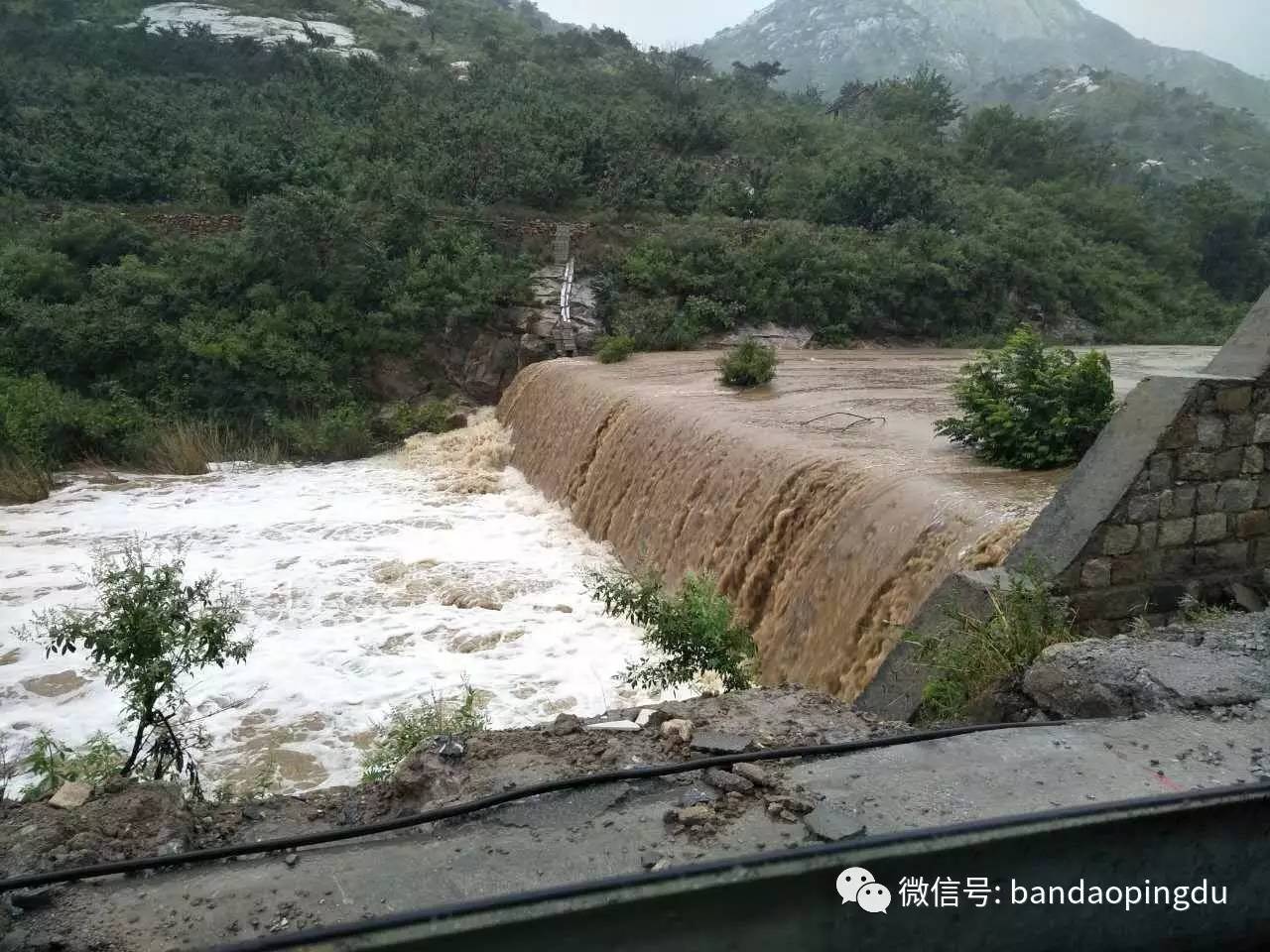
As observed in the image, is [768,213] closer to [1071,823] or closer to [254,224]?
[254,224]

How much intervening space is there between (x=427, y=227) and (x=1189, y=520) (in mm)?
15954

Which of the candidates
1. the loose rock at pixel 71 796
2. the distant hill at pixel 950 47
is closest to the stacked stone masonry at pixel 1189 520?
the loose rock at pixel 71 796

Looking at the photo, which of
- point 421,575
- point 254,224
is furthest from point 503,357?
point 421,575

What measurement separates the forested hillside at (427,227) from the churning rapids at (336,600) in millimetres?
2546

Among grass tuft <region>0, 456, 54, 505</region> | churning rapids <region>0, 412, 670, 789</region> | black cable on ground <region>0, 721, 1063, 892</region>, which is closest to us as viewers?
black cable on ground <region>0, 721, 1063, 892</region>

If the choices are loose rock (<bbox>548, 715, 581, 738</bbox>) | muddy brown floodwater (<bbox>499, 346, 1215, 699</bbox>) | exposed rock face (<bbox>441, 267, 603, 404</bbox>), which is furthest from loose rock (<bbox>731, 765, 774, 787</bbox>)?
exposed rock face (<bbox>441, 267, 603, 404</bbox>)

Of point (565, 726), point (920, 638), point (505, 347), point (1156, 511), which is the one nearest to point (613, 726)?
point (565, 726)

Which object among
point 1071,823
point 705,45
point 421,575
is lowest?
point 421,575

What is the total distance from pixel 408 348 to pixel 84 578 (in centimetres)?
833

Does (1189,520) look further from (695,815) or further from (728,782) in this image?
(695,815)

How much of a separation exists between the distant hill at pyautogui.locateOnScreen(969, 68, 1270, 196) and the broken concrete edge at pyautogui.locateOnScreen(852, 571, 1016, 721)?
4632 cm

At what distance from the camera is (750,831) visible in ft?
8.90

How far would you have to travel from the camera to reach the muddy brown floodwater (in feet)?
17.9

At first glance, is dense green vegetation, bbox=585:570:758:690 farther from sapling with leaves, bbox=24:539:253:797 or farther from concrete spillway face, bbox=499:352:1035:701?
sapling with leaves, bbox=24:539:253:797
